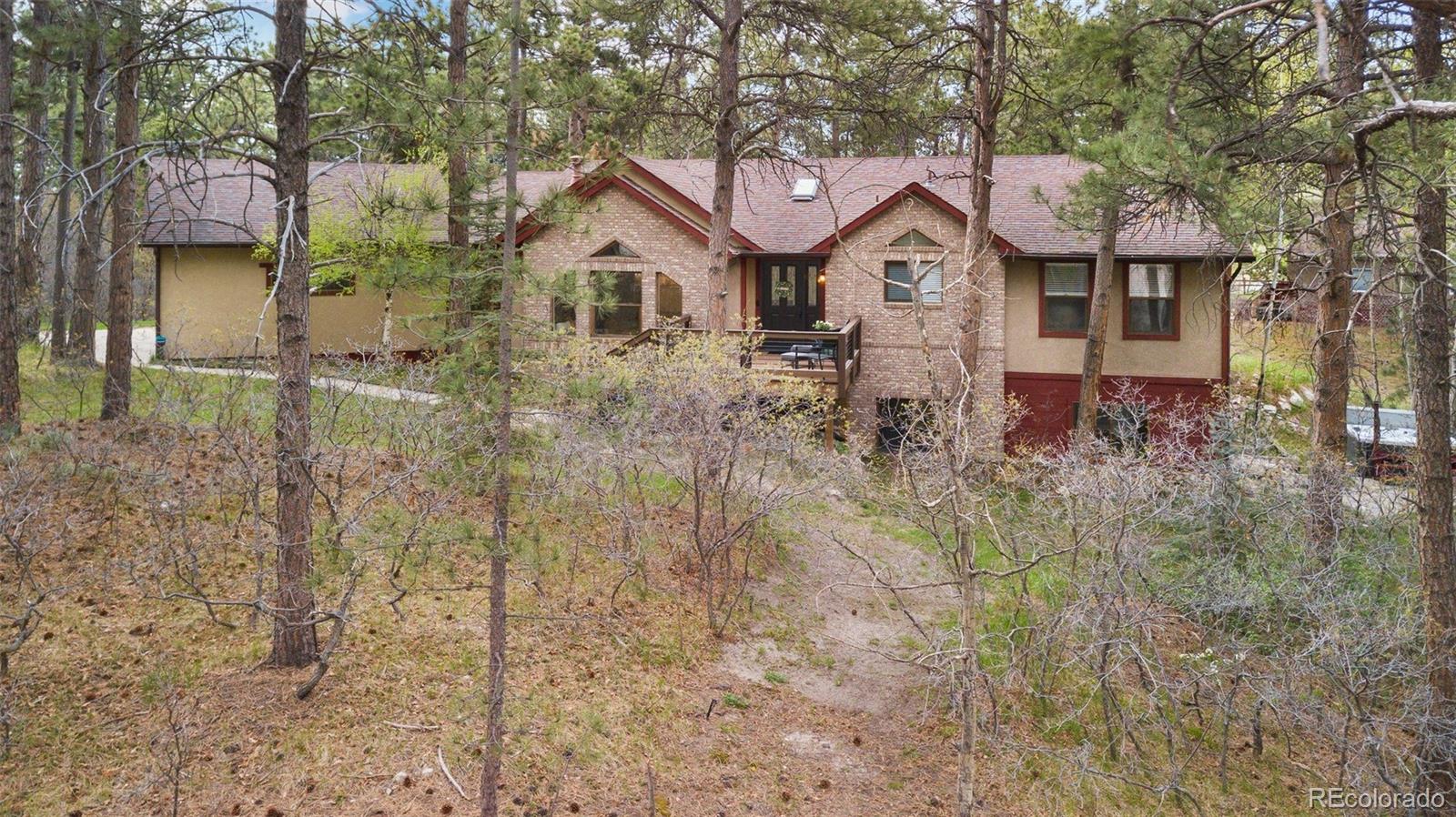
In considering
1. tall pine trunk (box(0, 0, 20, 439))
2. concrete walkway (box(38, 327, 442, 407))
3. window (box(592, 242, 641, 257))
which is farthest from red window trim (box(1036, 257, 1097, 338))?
tall pine trunk (box(0, 0, 20, 439))

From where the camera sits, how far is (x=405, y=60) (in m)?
7.80

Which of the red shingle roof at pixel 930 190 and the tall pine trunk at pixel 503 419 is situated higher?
the red shingle roof at pixel 930 190

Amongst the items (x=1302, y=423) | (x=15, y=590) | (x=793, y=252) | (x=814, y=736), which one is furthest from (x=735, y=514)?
(x=1302, y=423)

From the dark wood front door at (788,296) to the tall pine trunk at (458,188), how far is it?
34.9ft

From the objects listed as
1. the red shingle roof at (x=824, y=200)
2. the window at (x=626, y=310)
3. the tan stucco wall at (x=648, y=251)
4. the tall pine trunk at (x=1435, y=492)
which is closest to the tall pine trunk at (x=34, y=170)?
the red shingle roof at (x=824, y=200)

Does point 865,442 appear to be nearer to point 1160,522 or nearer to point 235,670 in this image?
point 1160,522

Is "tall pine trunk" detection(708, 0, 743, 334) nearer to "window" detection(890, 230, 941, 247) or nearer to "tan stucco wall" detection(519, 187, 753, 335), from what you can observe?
"tan stucco wall" detection(519, 187, 753, 335)

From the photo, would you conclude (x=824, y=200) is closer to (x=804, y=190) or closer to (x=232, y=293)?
(x=804, y=190)

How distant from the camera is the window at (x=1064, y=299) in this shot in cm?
2081

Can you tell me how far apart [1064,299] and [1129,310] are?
4.56 ft

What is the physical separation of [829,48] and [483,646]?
12261 mm

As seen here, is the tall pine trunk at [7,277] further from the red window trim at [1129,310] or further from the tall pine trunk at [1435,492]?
the red window trim at [1129,310]

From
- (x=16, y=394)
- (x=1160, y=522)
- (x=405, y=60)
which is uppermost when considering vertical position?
(x=405, y=60)

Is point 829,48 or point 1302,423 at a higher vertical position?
point 829,48
